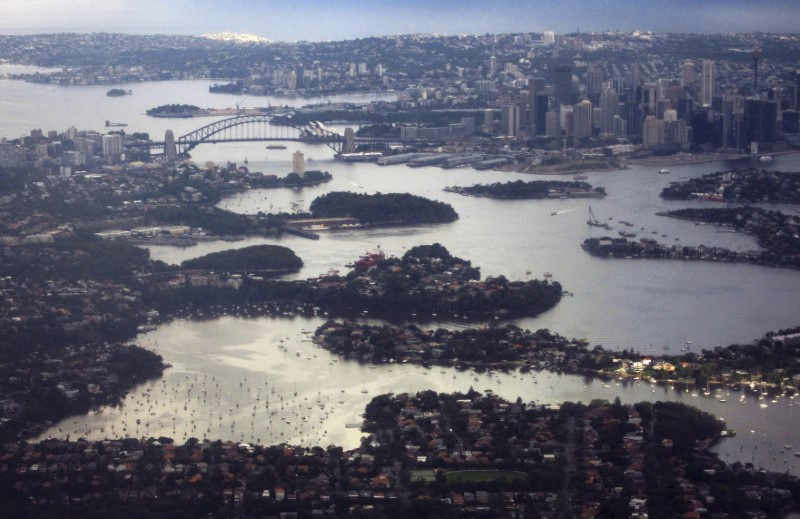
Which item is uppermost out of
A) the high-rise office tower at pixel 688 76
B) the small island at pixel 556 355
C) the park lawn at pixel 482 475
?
the high-rise office tower at pixel 688 76

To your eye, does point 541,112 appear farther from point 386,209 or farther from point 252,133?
point 386,209

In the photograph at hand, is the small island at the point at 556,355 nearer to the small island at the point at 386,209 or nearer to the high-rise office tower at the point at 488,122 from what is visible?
the small island at the point at 386,209

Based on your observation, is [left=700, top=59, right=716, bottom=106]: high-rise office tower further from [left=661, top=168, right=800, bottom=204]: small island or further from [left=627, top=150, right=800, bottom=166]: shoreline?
[left=661, top=168, right=800, bottom=204]: small island

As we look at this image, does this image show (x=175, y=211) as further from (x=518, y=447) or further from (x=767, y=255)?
(x=518, y=447)

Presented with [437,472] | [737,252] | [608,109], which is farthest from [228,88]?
[437,472]

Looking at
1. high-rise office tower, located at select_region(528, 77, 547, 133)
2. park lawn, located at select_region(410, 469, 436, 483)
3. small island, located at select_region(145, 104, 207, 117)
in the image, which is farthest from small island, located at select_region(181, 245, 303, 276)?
small island, located at select_region(145, 104, 207, 117)

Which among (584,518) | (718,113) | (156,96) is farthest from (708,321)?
(156,96)

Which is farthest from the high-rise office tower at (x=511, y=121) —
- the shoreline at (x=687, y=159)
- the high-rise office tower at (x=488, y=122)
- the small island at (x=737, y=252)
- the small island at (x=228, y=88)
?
the small island at (x=228, y=88)
